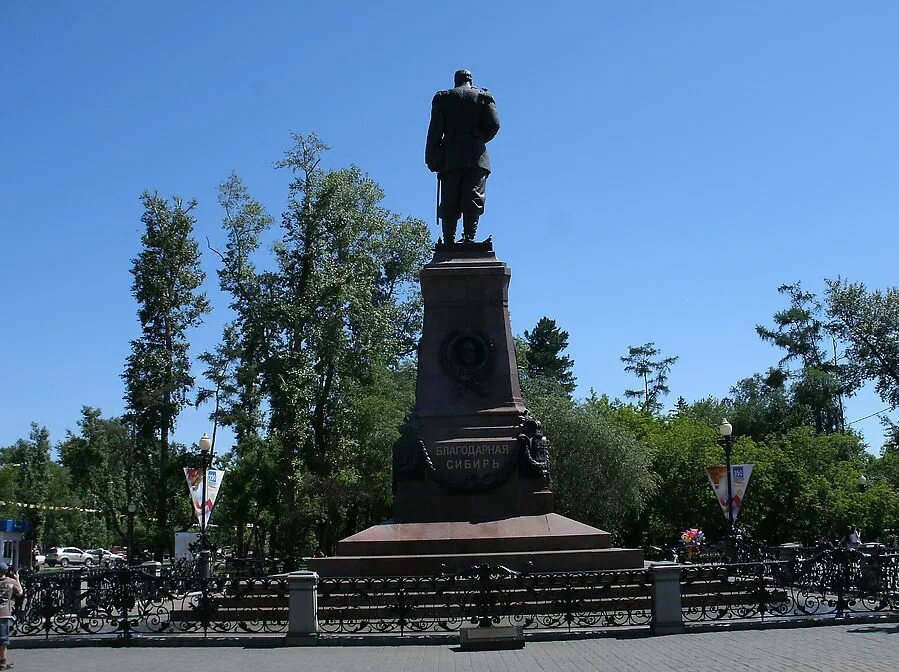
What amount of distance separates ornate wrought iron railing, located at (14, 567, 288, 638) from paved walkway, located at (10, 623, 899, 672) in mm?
1067

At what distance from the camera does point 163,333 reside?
139ft

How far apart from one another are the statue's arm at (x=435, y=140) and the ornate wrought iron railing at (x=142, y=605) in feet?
30.7

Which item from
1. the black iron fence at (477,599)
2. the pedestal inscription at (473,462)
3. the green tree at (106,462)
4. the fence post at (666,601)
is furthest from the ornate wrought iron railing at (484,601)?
the green tree at (106,462)

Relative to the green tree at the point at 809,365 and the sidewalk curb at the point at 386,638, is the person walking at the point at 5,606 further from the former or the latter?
the green tree at the point at 809,365

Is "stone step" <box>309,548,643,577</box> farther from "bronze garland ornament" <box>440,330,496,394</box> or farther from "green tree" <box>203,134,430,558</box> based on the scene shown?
"green tree" <box>203,134,430,558</box>

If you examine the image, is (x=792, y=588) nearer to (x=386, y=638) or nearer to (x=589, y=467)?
(x=386, y=638)

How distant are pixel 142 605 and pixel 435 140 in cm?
1095

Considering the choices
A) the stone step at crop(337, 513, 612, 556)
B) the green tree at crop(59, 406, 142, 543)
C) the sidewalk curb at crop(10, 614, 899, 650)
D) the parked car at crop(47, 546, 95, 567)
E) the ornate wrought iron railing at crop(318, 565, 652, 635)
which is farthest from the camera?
the parked car at crop(47, 546, 95, 567)

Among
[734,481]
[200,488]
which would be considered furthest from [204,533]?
[734,481]

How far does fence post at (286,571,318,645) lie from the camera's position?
45.6 feet

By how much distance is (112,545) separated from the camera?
91125mm

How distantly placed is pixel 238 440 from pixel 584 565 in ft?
86.2

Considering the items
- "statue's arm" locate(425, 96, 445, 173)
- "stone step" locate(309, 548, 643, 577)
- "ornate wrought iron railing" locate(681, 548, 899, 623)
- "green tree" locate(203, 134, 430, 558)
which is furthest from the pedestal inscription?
"green tree" locate(203, 134, 430, 558)

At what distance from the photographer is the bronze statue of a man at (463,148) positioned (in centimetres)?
2069
